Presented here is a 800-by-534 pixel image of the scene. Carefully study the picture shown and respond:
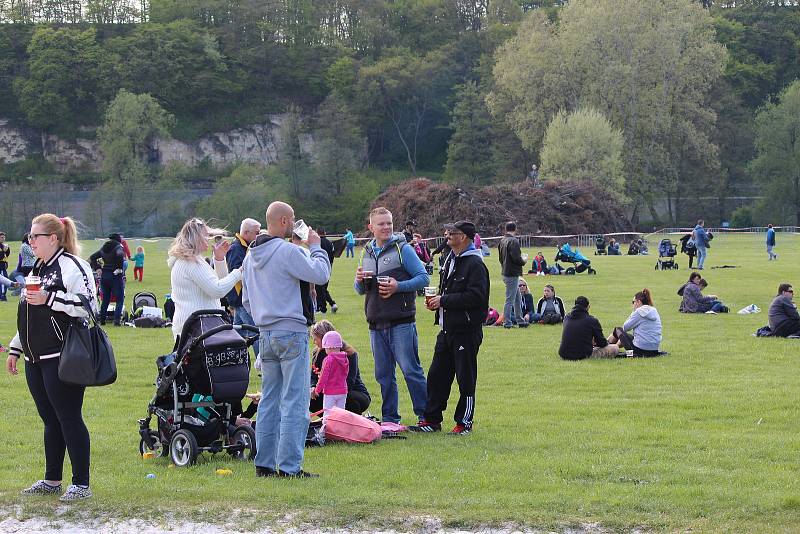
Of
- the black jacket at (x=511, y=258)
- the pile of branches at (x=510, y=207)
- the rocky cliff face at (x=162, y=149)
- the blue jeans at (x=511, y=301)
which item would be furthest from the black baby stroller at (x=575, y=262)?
the rocky cliff face at (x=162, y=149)

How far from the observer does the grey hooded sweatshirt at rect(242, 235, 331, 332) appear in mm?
8375

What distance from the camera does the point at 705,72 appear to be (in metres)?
79.9

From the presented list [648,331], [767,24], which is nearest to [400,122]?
[767,24]

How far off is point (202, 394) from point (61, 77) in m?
111

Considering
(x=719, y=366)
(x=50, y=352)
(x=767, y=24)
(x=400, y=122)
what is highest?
(x=767, y=24)

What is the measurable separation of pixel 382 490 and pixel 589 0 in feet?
246

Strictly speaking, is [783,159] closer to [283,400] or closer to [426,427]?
[426,427]

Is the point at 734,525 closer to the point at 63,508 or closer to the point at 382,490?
the point at 382,490

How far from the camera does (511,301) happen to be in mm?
22109

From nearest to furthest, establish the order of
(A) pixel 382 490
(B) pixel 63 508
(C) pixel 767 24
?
(B) pixel 63 508
(A) pixel 382 490
(C) pixel 767 24

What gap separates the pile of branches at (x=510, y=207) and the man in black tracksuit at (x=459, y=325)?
182 ft

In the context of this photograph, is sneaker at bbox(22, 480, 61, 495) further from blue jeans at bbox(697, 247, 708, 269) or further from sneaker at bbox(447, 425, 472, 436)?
blue jeans at bbox(697, 247, 708, 269)

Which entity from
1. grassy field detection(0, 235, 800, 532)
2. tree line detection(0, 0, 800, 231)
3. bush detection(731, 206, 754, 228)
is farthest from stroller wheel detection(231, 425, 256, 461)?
bush detection(731, 206, 754, 228)

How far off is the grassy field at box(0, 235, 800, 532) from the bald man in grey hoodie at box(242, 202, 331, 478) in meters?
0.38
